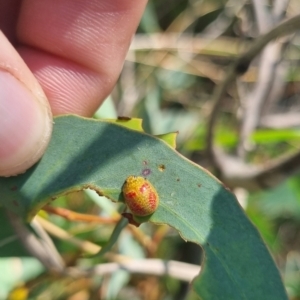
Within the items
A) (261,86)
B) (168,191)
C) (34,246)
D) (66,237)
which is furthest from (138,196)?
(261,86)

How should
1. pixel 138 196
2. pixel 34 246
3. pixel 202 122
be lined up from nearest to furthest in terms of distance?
pixel 138 196
pixel 34 246
pixel 202 122

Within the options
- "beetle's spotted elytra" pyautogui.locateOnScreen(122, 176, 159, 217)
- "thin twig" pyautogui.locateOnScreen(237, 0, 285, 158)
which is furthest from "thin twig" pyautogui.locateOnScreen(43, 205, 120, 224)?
"thin twig" pyautogui.locateOnScreen(237, 0, 285, 158)

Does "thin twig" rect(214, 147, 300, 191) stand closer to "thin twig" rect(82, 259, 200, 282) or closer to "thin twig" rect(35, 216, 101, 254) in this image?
"thin twig" rect(82, 259, 200, 282)

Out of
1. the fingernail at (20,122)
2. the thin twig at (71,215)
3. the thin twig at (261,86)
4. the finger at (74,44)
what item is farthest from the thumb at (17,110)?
the thin twig at (261,86)

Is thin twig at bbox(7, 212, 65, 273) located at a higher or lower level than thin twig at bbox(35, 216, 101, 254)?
higher

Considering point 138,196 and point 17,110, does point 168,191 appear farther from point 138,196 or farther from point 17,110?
point 17,110

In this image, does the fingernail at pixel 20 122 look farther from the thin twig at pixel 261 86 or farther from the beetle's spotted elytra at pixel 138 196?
the thin twig at pixel 261 86
